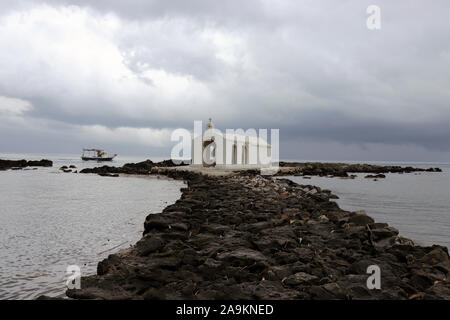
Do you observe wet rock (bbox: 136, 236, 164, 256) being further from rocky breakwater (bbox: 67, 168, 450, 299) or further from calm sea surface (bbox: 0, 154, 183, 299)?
calm sea surface (bbox: 0, 154, 183, 299)

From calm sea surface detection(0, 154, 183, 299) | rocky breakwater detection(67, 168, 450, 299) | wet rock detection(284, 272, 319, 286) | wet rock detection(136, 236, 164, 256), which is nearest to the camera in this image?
rocky breakwater detection(67, 168, 450, 299)

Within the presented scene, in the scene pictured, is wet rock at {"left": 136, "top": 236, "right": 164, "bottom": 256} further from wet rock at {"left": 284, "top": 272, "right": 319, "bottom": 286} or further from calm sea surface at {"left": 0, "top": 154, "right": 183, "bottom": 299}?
wet rock at {"left": 284, "top": 272, "right": 319, "bottom": 286}

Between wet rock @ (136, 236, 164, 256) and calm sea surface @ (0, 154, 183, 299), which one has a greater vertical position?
wet rock @ (136, 236, 164, 256)

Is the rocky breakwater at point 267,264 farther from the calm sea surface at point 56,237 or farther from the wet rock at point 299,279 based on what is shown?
the calm sea surface at point 56,237

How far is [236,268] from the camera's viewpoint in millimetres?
4504

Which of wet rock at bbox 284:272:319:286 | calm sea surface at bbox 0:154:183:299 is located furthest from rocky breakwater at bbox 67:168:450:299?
calm sea surface at bbox 0:154:183:299

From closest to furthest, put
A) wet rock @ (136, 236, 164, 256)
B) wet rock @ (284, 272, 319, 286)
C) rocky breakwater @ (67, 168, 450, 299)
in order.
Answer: rocky breakwater @ (67, 168, 450, 299)
wet rock @ (284, 272, 319, 286)
wet rock @ (136, 236, 164, 256)

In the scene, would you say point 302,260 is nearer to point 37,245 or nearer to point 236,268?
point 236,268

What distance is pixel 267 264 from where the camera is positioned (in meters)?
4.66

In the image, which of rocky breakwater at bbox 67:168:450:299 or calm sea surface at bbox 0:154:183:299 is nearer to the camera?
rocky breakwater at bbox 67:168:450:299

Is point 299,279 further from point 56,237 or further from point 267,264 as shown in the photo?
point 56,237

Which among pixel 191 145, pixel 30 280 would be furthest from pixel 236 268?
pixel 191 145

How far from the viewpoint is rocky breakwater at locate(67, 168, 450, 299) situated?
3807 millimetres
